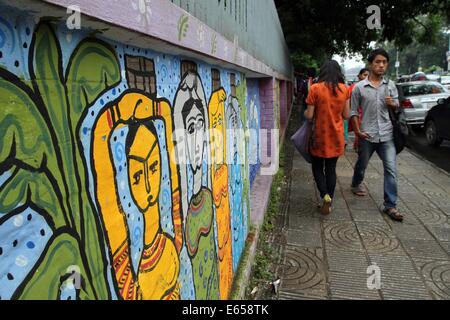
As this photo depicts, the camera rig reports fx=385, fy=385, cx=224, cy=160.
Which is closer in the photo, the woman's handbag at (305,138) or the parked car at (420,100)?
the woman's handbag at (305,138)

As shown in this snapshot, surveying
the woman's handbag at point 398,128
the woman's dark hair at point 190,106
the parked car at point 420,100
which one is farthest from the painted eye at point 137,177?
the parked car at point 420,100

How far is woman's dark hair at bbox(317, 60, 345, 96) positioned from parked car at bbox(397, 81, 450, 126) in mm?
7846

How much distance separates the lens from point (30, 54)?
0.94m

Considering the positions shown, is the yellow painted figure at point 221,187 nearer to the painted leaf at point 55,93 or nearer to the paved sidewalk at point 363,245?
the paved sidewalk at point 363,245

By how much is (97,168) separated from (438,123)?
10.2 meters

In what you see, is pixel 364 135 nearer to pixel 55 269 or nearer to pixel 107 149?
pixel 107 149

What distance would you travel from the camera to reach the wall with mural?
2.96 feet

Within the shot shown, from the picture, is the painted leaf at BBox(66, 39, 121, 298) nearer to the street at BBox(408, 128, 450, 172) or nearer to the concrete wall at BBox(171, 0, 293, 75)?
the concrete wall at BBox(171, 0, 293, 75)

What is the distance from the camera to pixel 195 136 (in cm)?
218

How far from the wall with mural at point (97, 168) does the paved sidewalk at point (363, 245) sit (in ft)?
4.65

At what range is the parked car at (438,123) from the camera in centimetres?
918

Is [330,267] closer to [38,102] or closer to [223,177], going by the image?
[223,177]

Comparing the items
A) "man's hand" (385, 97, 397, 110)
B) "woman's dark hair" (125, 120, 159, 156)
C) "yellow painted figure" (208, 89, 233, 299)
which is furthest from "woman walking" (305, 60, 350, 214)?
"woman's dark hair" (125, 120, 159, 156)
